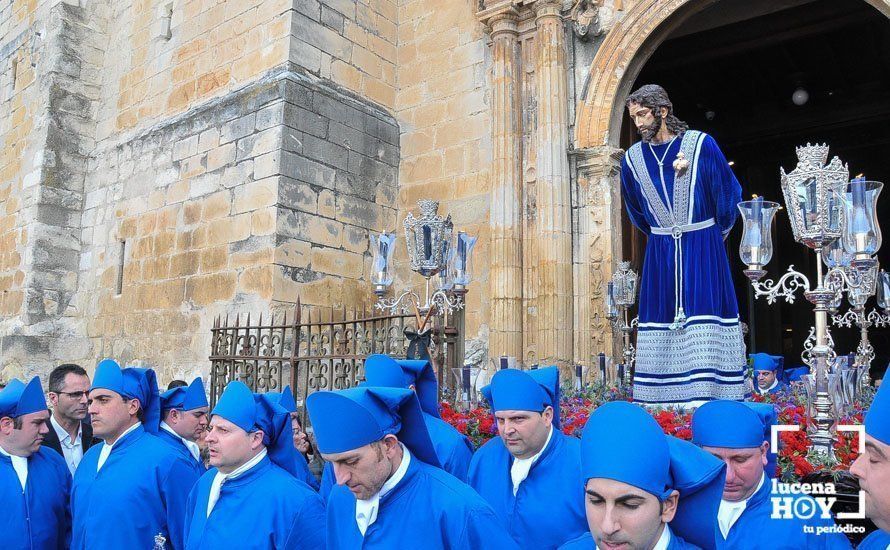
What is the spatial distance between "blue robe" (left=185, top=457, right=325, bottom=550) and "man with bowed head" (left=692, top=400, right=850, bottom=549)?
1516 millimetres

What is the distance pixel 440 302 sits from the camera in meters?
6.59

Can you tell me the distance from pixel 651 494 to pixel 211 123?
939 centimetres

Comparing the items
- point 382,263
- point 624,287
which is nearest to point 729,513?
point 382,263

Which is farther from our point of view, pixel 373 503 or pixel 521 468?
pixel 521 468

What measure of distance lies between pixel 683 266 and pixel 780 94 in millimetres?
12070

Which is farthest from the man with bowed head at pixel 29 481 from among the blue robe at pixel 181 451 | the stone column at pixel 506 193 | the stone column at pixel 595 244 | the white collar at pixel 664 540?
the stone column at pixel 595 244

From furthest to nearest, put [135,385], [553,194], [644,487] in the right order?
1. [553,194]
2. [135,385]
3. [644,487]

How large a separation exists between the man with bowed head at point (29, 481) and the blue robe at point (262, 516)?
3.94ft

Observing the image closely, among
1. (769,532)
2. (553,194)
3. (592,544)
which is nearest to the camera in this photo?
(592,544)

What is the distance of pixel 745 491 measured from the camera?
2.80m

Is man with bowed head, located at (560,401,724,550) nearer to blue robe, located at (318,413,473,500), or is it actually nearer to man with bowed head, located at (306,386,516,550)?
man with bowed head, located at (306,386,516,550)

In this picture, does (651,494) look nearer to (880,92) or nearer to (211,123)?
(211,123)

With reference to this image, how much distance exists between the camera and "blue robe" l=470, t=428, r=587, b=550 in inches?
127

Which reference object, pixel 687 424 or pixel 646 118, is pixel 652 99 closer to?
pixel 646 118
